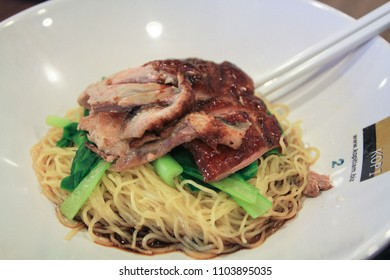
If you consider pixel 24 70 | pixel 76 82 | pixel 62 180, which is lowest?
pixel 62 180

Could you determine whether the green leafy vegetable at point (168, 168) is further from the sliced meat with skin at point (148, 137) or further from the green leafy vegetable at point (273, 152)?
the green leafy vegetable at point (273, 152)

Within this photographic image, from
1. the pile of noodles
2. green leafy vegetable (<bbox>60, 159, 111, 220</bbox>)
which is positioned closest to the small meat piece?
the pile of noodles

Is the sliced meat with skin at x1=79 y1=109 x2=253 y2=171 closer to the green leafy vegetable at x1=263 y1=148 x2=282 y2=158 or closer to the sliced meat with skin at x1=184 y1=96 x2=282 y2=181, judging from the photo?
the sliced meat with skin at x1=184 y1=96 x2=282 y2=181

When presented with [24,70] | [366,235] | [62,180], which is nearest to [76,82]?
[24,70]

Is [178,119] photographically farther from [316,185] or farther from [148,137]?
[316,185]

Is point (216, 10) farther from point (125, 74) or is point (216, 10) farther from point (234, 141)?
point (234, 141)

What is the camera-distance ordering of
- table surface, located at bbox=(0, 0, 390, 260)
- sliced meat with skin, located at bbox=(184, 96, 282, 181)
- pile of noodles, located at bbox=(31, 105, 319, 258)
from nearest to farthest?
sliced meat with skin, located at bbox=(184, 96, 282, 181), pile of noodles, located at bbox=(31, 105, 319, 258), table surface, located at bbox=(0, 0, 390, 260)
